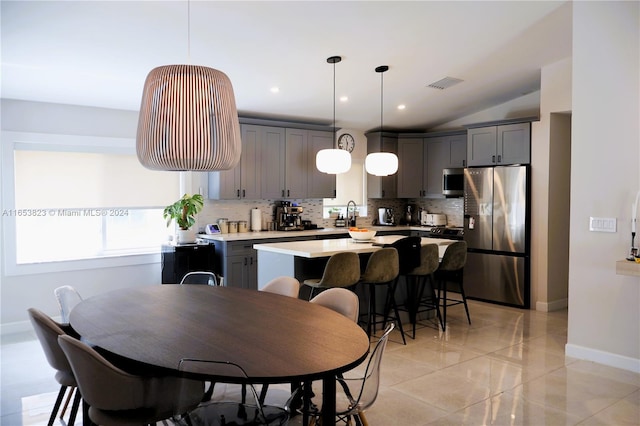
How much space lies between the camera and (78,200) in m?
5.27

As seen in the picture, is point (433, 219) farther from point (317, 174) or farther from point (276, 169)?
point (276, 169)

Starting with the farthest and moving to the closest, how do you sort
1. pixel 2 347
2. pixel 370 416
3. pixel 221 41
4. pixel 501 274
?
pixel 501 274 < pixel 2 347 < pixel 221 41 < pixel 370 416

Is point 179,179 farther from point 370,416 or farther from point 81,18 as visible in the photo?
point 370,416

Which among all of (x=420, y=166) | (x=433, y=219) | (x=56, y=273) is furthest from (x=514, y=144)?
(x=56, y=273)

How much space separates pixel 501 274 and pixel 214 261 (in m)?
3.66

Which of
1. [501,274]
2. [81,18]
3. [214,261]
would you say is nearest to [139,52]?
[81,18]

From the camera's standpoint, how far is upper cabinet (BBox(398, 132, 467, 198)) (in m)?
7.43

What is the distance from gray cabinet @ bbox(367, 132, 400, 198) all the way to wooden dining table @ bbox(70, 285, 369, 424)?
15.8 ft

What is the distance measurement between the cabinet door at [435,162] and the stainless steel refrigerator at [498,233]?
88cm

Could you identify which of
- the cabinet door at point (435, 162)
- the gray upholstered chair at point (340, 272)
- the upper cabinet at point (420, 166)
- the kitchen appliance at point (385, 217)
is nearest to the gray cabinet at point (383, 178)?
the upper cabinet at point (420, 166)

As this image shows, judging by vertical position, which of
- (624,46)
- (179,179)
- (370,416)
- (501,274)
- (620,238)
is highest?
(624,46)

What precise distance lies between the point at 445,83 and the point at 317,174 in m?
2.15

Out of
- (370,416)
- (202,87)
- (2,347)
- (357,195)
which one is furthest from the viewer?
(357,195)

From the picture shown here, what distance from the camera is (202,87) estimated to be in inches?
95.3
